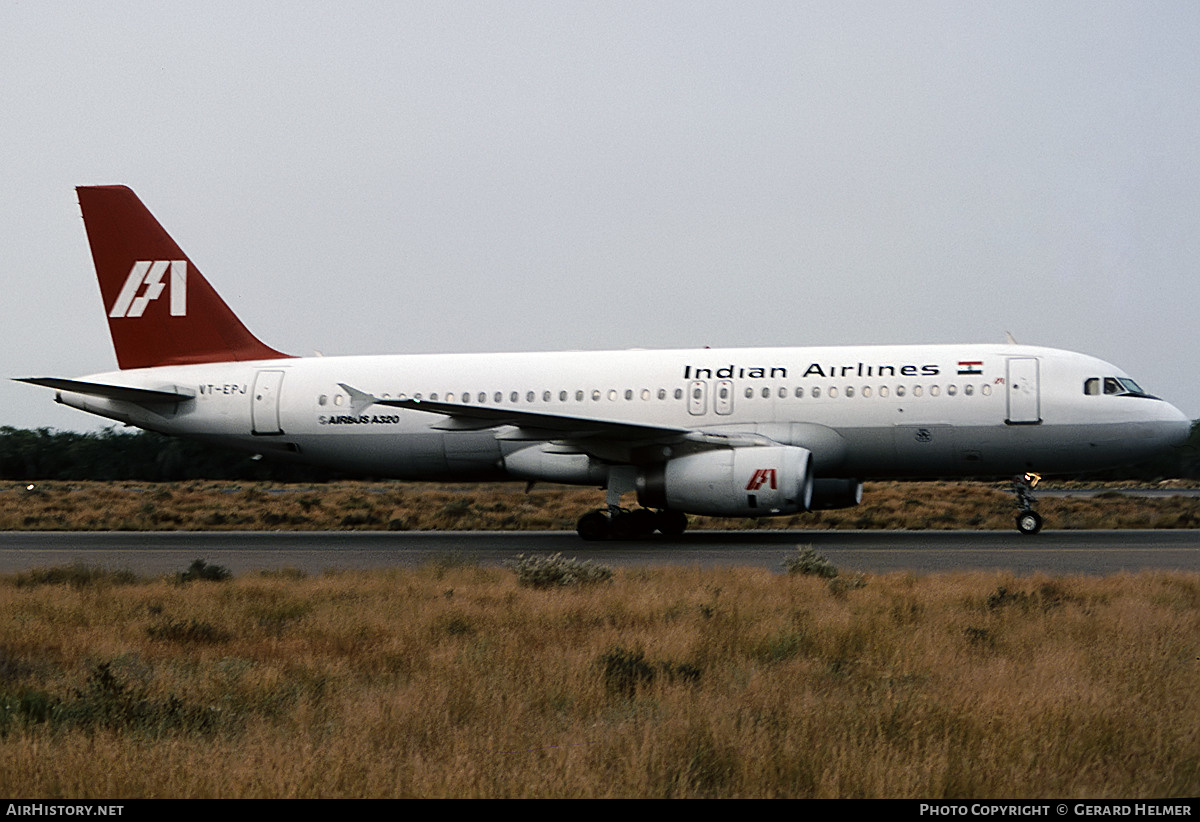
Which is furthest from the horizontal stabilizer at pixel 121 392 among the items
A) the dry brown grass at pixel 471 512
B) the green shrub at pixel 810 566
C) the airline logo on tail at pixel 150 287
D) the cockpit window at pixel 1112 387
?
the cockpit window at pixel 1112 387

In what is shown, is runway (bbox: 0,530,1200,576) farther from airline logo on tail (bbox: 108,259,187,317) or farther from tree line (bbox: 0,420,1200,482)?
tree line (bbox: 0,420,1200,482)

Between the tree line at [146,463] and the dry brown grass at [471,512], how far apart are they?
28.1 m

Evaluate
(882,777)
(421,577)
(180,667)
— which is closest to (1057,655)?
(882,777)

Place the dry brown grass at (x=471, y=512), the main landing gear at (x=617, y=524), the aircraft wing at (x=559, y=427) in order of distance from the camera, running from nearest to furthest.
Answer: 1. the aircraft wing at (x=559, y=427)
2. the main landing gear at (x=617, y=524)
3. the dry brown grass at (x=471, y=512)

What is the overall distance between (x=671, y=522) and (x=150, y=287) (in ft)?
39.7

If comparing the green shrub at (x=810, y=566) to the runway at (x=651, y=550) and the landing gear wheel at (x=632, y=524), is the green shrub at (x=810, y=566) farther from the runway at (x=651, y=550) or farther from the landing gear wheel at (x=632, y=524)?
the landing gear wheel at (x=632, y=524)

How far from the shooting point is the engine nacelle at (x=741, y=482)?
18594 millimetres

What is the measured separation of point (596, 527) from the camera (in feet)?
69.3

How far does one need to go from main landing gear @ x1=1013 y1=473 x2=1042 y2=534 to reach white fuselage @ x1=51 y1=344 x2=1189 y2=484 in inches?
22.5

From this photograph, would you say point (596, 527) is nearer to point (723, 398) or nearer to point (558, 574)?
point (723, 398)

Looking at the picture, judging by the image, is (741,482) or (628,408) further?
(628,408)

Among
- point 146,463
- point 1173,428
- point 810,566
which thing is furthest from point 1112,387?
point 146,463

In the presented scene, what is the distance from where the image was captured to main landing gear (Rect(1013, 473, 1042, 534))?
20.5 meters

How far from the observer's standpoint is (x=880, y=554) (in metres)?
16.9
